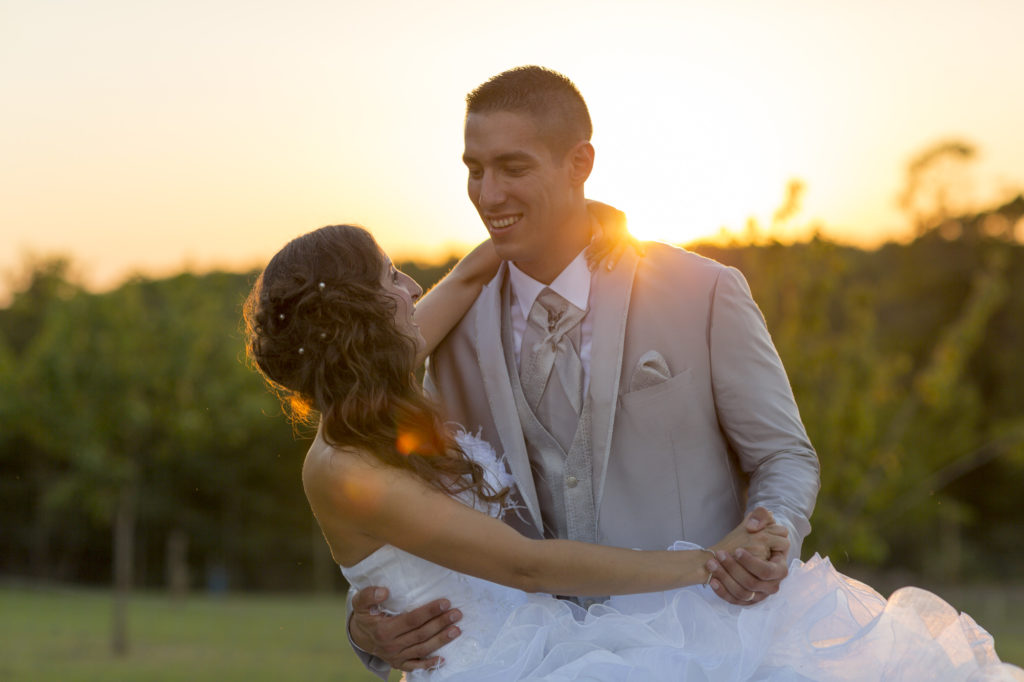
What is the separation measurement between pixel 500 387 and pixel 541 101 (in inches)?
39.2

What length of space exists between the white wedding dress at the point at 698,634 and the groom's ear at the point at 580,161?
146cm

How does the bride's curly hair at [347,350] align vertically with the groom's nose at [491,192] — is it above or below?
below

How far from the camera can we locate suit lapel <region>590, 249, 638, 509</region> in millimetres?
3590

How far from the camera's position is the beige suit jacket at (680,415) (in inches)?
140

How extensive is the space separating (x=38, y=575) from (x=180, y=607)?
652 centimetres

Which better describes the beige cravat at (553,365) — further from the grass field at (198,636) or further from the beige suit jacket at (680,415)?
the grass field at (198,636)

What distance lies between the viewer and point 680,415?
363 centimetres

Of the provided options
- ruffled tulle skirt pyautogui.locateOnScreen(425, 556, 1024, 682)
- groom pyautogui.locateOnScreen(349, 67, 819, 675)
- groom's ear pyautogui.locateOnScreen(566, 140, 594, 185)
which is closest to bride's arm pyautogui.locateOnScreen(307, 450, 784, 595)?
ruffled tulle skirt pyautogui.locateOnScreen(425, 556, 1024, 682)

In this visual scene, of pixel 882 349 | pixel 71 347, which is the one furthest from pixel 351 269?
pixel 882 349

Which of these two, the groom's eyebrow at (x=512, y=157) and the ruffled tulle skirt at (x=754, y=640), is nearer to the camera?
the ruffled tulle skirt at (x=754, y=640)

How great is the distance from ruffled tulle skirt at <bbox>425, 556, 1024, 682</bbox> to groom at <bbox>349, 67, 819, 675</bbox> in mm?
385

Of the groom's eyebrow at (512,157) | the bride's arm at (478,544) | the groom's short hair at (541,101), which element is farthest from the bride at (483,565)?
the groom's short hair at (541,101)

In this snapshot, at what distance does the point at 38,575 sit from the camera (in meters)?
30.3

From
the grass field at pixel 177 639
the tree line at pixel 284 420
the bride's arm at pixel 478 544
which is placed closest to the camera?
the bride's arm at pixel 478 544
